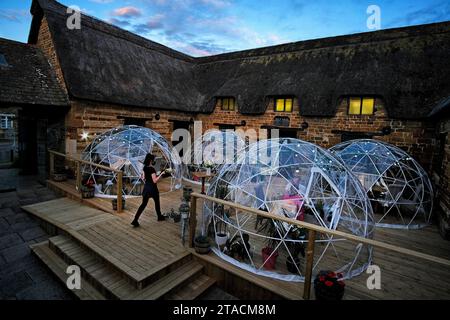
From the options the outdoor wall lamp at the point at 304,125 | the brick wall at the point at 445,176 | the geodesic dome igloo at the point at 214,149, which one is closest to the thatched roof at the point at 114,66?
the geodesic dome igloo at the point at 214,149

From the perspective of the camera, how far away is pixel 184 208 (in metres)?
5.69

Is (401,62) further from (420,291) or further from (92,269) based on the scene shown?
(92,269)

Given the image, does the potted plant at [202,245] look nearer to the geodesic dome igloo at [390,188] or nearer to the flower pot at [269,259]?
the flower pot at [269,259]

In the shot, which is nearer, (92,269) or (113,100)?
(92,269)

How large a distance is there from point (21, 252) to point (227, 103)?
12276 millimetres

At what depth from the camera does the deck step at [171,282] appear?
4238 millimetres

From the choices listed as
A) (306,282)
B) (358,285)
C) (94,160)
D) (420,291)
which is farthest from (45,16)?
(420,291)

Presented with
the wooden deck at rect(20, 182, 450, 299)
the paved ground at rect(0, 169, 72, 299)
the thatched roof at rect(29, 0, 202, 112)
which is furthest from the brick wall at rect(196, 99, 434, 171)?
the paved ground at rect(0, 169, 72, 299)

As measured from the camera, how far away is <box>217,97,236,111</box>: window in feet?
49.9

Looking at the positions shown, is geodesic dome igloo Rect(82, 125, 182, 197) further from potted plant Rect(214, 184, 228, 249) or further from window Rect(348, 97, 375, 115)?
window Rect(348, 97, 375, 115)

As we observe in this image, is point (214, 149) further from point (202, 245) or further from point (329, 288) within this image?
A: point (329, 288)

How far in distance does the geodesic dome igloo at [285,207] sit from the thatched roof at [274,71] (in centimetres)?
718

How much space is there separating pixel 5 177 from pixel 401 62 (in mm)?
19085

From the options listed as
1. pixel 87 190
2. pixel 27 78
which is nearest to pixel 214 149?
pixel 87 190
